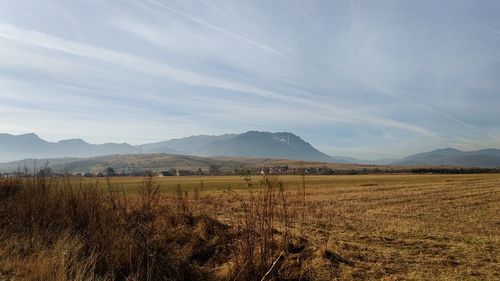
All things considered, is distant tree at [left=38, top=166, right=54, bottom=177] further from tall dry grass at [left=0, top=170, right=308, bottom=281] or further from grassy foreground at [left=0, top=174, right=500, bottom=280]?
grassy foreground at [left=0, top=174, right=500, bottom=280]

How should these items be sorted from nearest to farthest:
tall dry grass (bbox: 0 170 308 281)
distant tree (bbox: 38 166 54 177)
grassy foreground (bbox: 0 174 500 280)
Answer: tall dry grass (bbox: 0 170 308 281) → grassy foreground (bbox: 0 174 500 280) → distant tree (bbox: 38 166 54 177)

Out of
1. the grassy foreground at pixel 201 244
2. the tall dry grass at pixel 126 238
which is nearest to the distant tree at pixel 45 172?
the tall dry grass at pixel 126 238

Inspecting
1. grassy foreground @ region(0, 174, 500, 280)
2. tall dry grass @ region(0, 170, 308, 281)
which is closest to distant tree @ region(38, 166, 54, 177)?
tall dry grass @ region(0, 170, 308, 281)

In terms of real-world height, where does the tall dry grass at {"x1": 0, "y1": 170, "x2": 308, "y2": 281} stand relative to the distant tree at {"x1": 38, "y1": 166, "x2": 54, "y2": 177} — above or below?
below

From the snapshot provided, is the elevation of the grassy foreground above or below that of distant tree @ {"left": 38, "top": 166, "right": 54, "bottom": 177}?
below

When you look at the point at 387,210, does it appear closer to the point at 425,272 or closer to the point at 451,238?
the point at 451,238

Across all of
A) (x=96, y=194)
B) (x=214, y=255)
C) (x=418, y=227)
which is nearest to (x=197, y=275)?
(x=214, y=255)

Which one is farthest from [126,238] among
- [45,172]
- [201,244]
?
[45,172]

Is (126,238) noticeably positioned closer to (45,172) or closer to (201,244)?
(201,244)

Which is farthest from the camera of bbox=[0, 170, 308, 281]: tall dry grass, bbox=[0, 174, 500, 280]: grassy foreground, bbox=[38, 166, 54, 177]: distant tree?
bbox=[38, 166, 54, 177]: distant tree

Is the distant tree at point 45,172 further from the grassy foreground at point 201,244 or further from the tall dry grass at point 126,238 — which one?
the grassy foreground at point 201,244

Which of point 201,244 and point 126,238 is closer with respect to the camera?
point 126,238

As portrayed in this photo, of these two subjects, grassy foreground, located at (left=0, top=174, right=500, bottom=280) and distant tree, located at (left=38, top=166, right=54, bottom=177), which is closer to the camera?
grassy foreground, located at (left=0, top=174, right=500, bottom=280)

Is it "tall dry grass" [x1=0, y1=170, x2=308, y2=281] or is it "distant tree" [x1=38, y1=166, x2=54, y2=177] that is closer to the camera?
"tall dry grass" [x1=0, y1=170, x2=308, y2=281]
